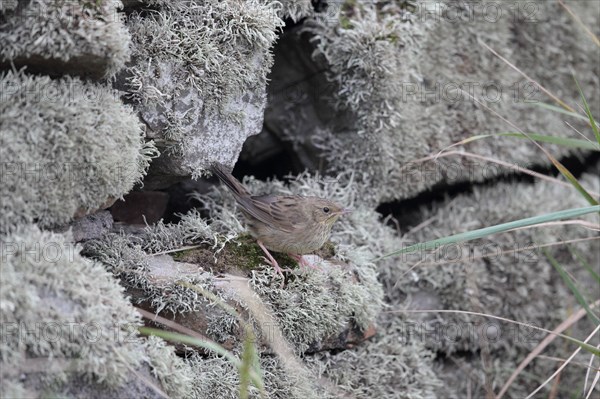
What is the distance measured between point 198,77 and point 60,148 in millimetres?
1085

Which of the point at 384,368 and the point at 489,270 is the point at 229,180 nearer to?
the point at 384,368

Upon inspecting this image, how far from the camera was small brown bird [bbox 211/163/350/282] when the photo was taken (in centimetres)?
A: 481

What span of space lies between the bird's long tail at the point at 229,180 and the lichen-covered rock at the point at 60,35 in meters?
1.15

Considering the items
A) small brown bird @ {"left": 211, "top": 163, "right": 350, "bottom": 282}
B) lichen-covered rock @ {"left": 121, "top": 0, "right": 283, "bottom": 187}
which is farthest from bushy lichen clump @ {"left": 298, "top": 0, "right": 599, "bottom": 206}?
lichen-covered rock @ {"left": 121, "top": 0, "right": 283, "bottom": 187}

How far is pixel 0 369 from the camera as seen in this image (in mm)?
3080

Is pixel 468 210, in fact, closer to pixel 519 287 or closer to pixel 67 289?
pixel 519 287

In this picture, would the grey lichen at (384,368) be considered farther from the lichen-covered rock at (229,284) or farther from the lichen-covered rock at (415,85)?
the lichen-covered rock at (415,85)

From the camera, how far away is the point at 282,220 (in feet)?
16.0

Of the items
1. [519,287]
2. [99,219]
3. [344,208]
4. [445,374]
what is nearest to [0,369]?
[99,219]

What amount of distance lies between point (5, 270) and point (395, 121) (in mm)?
3247

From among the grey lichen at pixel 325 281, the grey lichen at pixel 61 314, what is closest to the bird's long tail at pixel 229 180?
the grey lichen at pixel 325 281

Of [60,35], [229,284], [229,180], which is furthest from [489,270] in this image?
[60,35]

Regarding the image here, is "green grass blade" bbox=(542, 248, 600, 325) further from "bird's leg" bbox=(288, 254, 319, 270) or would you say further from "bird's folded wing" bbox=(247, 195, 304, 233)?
"bird's folded wing" bbox=(247, 195, 304, 233)

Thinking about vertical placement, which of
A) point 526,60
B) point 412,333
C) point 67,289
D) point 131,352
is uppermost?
point 526,60
